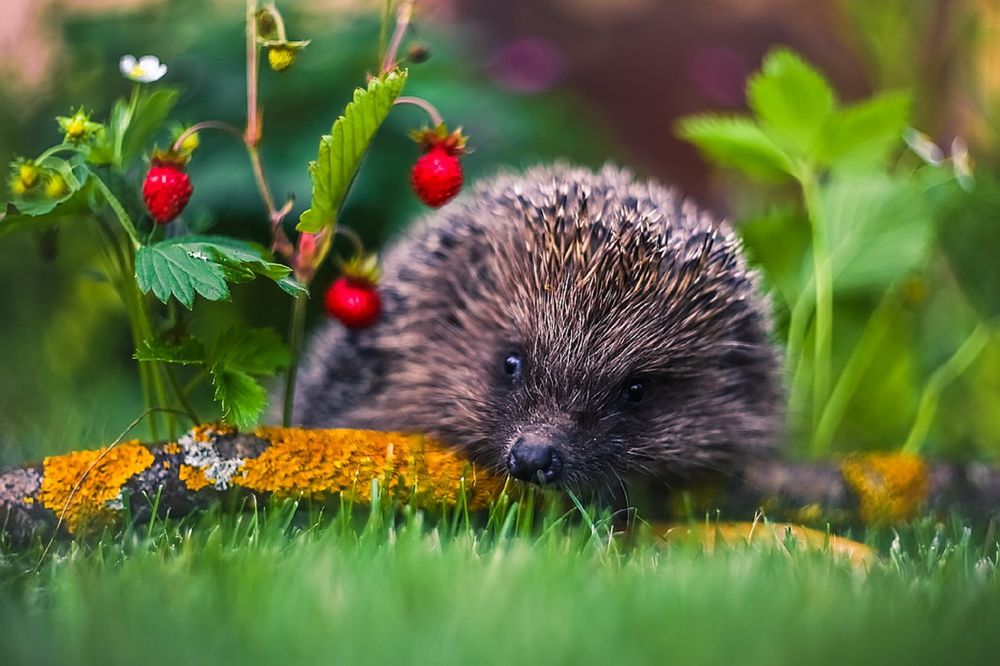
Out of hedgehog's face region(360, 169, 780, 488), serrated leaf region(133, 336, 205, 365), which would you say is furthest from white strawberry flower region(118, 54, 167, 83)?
hedgehog's face region(360, 169, 780, 488)

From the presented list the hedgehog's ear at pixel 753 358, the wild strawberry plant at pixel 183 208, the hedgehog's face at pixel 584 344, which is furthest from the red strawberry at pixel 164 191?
the hedgehog's ear at pixel 753 358

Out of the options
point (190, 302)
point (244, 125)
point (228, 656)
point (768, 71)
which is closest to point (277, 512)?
point (190, 302)

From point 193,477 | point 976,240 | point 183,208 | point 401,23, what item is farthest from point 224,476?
point 976,240

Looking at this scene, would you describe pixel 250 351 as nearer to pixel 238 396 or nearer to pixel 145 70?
pixel 238 396

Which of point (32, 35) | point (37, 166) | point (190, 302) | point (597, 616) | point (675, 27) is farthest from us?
point (675, 27)

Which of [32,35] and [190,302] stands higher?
[32,35]

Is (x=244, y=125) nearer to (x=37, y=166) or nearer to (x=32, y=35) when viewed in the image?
(x=32, y=35)

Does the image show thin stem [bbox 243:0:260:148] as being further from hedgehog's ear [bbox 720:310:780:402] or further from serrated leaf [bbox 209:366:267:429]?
hedgehog's ear [bbox 720:310:780:402]
